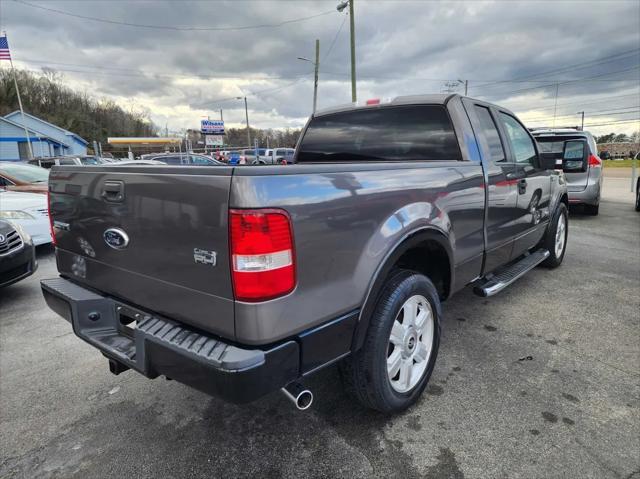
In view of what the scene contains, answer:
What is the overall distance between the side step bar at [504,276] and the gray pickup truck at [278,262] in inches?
7.3

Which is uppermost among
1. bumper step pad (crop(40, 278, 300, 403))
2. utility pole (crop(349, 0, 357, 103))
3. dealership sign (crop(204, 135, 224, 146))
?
utility pole (crop(349, 0, 357, 103))

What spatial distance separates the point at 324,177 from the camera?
68.9 inches

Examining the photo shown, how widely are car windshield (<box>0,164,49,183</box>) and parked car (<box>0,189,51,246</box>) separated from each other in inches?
87.7

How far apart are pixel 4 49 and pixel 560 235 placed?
26.2 meters

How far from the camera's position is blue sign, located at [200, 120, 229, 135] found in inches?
2465

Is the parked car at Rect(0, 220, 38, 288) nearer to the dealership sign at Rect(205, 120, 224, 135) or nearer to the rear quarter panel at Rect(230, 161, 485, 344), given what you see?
the rear quarter panel at Rect(230, 161, 485, 344)

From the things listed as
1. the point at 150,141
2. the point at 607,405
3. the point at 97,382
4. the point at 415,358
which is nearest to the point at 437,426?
the point at 415,358

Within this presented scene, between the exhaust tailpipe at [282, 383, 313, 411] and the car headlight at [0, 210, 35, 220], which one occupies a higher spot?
the car headlight at [0, 210, 35, 220]

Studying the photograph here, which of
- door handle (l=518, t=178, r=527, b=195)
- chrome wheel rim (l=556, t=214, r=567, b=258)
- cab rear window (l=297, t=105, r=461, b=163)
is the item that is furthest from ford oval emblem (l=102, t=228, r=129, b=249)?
chrome wheel rim (l=556, t=214, r=567, b=258)

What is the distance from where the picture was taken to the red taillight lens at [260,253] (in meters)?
1.52

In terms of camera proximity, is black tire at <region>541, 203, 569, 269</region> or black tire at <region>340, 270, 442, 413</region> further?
black tire at <region>541, 203, 569, 269</region>

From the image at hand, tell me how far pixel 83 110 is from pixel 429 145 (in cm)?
7279

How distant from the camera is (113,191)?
1994 mm

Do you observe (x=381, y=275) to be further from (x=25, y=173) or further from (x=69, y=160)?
(x=69, y=160)
